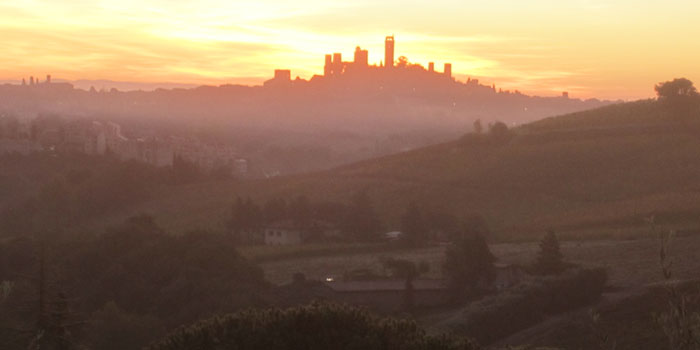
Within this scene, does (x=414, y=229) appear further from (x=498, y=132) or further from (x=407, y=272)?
(x=498, y=132)

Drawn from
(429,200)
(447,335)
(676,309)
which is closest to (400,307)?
(447,335)

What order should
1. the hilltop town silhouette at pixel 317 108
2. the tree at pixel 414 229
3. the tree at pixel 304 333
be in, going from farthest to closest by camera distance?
the hilltop town silhouette at pixel 317 108
the tree at pixel 414 229
the tree at pixel 304 333

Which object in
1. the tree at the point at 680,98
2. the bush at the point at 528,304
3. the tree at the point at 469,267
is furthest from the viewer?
the tree at the point at 680,98

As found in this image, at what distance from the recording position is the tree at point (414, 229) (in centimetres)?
3747

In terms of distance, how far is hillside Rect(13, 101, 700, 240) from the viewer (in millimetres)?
42125

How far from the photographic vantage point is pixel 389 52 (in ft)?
452

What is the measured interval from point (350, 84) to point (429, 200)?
9690cm

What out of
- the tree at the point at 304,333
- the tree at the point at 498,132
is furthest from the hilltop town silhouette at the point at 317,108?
the tree at the point at 304,333

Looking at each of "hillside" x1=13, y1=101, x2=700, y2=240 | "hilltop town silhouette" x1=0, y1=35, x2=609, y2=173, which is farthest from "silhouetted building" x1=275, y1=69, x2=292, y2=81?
"hillside" x1=13, y1=101, x2=700, y2=240

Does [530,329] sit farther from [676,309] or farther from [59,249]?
[59,249]

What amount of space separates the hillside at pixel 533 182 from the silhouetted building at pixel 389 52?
2883 inches

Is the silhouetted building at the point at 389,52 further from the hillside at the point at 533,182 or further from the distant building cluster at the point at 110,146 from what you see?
the hillside at the point at 533,182

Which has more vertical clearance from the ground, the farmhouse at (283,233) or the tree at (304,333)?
the tree at (304,333)

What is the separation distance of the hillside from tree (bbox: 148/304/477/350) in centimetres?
2610
